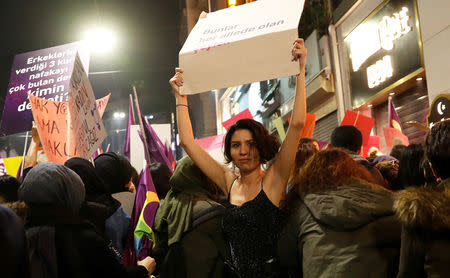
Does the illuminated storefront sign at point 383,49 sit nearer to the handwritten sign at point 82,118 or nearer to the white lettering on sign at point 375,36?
the white lettering on sign at point 375,36

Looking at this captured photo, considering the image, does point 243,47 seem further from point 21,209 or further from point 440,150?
point 21,209

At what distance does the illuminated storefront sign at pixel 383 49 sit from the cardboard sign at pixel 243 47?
18.3 ft

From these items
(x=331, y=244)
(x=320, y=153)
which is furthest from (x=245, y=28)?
(x=331, y=244)

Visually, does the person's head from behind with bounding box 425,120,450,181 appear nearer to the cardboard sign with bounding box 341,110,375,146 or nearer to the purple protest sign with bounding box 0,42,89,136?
the cardboard sign with bounding box 341,110,375,146

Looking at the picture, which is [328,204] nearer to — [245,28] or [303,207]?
[303,207]

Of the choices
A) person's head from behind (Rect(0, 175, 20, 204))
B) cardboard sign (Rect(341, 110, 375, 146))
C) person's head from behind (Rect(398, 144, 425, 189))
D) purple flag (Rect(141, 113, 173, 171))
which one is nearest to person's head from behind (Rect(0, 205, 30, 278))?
person's head from behind (Rect(0, 175, 20, 204))

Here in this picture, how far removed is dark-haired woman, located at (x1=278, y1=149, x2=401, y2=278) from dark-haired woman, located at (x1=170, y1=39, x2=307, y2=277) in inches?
5.3

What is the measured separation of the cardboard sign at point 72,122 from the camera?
14.7 feet

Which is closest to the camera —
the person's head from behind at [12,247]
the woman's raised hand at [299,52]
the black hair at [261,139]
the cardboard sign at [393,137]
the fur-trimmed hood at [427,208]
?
the person's head from behind at [12,247]

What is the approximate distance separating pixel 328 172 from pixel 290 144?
0.33 meters

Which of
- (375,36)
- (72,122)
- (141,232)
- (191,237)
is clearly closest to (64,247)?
(191,237)

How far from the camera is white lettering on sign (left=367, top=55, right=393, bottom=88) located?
8.83 metres

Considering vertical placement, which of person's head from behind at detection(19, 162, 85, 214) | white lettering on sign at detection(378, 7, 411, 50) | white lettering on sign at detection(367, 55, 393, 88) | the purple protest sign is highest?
white lettering on sign at detection(378, 7, 411, 50)

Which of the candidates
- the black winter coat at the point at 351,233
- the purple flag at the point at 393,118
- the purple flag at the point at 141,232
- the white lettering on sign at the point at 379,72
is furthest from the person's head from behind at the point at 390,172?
the white lettering on sign at the point at 379,72
